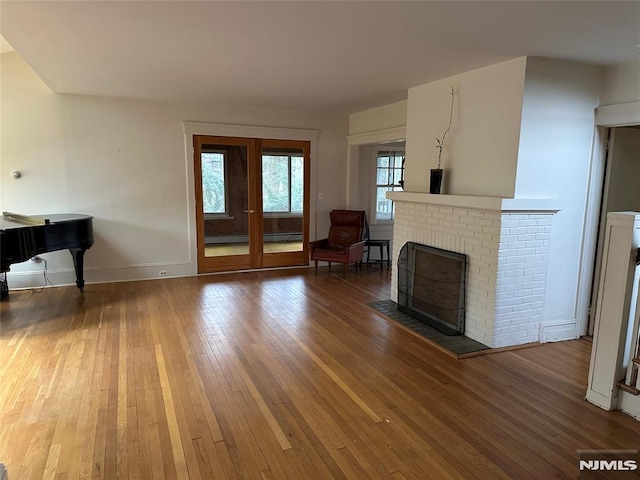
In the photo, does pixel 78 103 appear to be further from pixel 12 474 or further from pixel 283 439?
pixel 283 439

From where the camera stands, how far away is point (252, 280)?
6.09 meters

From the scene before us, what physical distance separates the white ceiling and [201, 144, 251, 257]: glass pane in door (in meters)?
1.77

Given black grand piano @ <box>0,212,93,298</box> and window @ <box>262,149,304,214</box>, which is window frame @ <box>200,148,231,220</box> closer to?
window @ <box>262,149,304,214</box>

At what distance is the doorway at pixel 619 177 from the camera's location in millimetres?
3871

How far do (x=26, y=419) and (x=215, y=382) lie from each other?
1.17m

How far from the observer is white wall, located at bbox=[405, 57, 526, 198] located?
11.6ft

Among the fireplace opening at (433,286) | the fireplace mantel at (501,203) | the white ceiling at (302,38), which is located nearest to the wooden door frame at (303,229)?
the white ceiling at (302,38)

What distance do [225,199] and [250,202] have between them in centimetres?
40

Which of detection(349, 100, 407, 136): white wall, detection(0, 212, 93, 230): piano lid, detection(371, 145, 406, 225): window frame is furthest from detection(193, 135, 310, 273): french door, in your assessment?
detection(0, 212, 93, 230): piano lid

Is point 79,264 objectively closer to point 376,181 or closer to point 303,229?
point 303,229

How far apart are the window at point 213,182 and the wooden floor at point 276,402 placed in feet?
7.32

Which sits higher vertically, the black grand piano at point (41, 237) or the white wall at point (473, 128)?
the white wall at point (473, 128)

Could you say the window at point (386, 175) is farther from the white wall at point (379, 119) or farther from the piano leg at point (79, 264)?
the piano leg at point (79, 264)

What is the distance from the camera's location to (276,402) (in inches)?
109
